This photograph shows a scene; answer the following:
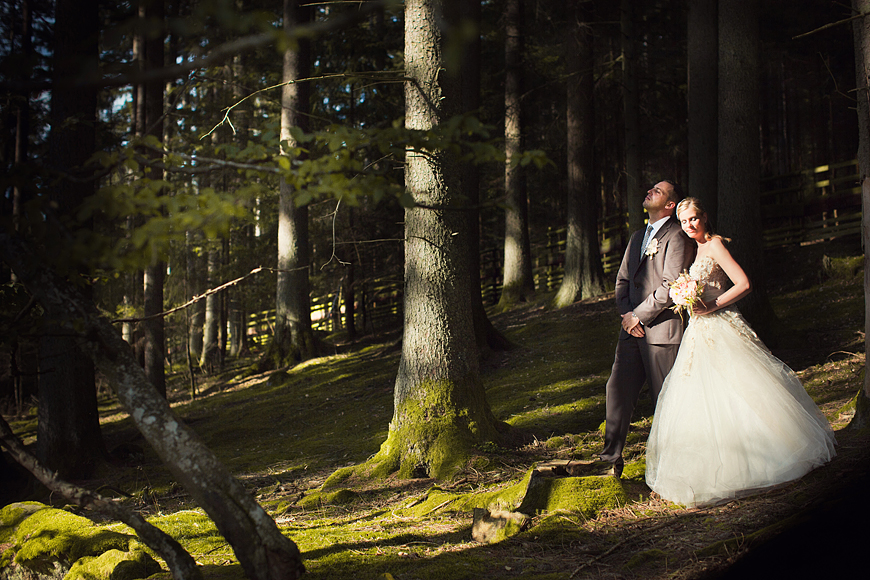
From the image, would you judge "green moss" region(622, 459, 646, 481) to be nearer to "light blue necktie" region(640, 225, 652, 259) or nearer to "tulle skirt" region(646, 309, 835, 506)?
"tulle skirt" region(646, 309, 835, 506)

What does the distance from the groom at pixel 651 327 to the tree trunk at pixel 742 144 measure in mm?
4731

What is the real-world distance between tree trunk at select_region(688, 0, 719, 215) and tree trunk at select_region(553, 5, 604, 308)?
4517 millimetres

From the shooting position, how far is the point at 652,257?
4.52 m

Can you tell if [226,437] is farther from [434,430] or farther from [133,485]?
[434,430]

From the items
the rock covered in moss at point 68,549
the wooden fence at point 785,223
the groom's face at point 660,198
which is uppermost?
the wooden fence at point 785,223

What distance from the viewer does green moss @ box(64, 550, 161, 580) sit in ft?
11.0

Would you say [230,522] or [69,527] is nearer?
[230,522]

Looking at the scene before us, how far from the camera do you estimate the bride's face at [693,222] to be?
4.34m

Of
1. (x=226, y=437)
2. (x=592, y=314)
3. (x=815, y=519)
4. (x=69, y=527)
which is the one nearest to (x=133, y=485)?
(x=226, y=437)

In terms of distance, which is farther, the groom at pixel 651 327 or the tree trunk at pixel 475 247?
the tree trunk at pixel 475 247

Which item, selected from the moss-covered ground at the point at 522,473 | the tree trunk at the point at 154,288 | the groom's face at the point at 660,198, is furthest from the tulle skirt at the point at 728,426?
the tree trunk at the point at 154,288

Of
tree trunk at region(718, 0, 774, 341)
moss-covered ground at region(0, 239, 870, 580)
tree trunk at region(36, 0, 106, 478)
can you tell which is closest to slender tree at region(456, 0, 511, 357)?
moss-covered ground at region(0, 239, 870, 580)

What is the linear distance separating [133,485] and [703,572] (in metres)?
6.50

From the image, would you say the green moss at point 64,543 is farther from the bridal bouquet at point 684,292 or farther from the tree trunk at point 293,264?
the tree trunk at point 293,264
